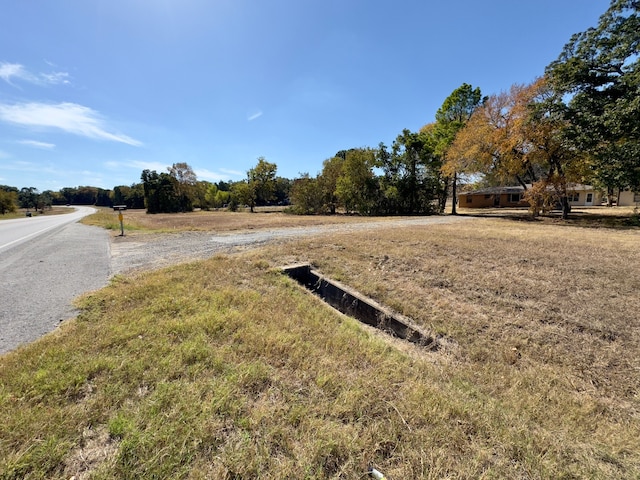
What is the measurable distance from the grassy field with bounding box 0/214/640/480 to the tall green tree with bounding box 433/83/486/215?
2245 centimetres

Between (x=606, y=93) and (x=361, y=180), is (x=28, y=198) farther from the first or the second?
(x=606, y=93)

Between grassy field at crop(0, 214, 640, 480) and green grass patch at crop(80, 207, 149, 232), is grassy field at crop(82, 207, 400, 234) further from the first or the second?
grassy field at crop(0, 214, 640, 480)

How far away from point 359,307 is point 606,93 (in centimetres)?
1886

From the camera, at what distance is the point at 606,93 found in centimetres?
1402

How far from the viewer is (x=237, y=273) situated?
520 centimetres

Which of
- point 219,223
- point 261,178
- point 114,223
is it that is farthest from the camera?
point 261,178

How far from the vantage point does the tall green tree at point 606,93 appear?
12984 millimetres

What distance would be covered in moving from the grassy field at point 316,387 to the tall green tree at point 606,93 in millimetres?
13866

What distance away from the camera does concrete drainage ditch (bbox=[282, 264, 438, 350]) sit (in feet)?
12.7

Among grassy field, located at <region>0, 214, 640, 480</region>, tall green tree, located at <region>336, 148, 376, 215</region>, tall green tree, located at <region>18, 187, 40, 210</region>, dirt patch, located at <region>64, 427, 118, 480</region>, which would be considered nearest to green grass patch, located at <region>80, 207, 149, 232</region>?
grassy field, located at <region>0, 214, 640, 480</region>

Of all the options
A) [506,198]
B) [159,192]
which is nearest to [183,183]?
[159,192]

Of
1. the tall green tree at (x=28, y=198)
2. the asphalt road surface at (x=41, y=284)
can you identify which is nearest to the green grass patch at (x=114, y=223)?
the asphalt road surface at (x=41, y=284)

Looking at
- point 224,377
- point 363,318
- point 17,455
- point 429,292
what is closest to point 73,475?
point 17,455

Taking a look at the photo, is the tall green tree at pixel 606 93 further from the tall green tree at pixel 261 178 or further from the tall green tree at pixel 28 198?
the tall green tree at pixel 28 198
